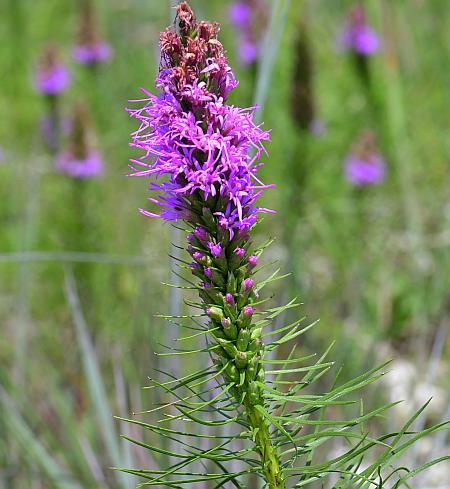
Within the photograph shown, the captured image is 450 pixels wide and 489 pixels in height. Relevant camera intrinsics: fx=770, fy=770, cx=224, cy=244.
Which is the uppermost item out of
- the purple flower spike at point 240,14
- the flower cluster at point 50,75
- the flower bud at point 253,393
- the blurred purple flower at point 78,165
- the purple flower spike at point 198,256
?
the purple flower spike at point 240,14

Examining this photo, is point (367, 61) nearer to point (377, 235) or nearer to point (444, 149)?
point (444, 149)

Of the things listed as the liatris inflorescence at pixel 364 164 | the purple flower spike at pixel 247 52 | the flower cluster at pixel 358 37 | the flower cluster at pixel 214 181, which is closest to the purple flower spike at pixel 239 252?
the flower cluster at pixel 214 181

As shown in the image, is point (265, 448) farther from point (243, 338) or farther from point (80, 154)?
point (80, 154)

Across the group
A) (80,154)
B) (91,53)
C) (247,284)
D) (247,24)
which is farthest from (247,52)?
(247,284)

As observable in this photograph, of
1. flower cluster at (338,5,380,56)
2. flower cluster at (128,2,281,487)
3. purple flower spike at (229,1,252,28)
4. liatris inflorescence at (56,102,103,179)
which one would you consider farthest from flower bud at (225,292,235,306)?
purple flower spike at (229,1,252,28)

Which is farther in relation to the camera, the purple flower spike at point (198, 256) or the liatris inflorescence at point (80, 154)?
the liatris inflorescence at point (80, 154)

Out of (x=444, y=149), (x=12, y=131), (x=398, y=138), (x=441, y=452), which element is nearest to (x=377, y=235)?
(x=398, y=138)

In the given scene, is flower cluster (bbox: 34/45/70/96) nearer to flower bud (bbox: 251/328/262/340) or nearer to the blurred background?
the blurred background

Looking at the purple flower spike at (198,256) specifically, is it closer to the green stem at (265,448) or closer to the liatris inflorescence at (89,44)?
→ the green stem at (265,448)

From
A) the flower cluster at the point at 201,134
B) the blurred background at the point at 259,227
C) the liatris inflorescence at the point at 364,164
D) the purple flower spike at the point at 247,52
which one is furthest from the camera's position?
the purple flower spike at the point at 247,52
